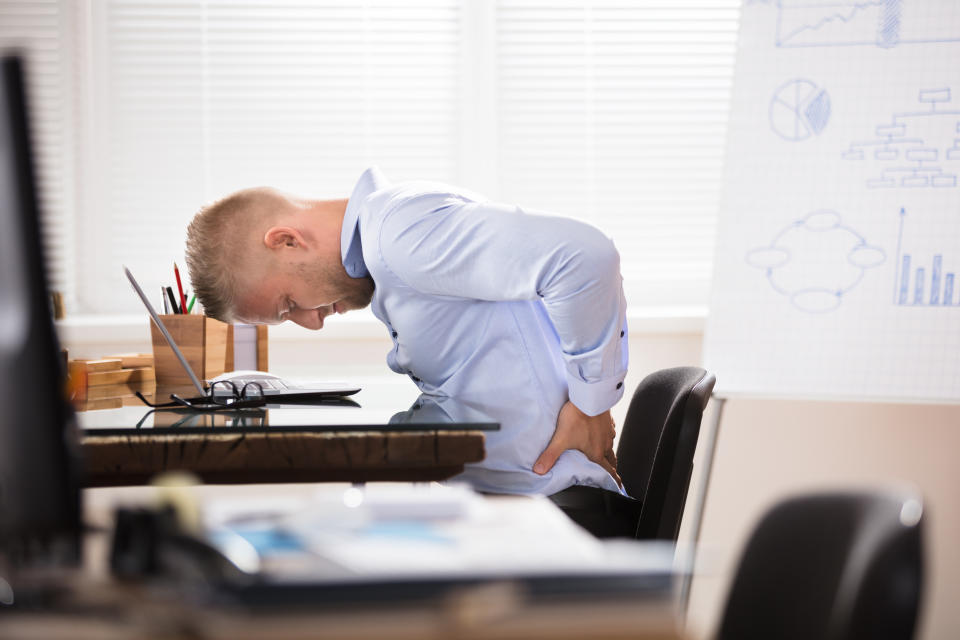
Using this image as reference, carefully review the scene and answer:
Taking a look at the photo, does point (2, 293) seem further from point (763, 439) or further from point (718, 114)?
point (718, 114)

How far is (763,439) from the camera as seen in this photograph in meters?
2.46

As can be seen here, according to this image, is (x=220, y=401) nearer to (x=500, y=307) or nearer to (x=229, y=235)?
(x=229, y=235)

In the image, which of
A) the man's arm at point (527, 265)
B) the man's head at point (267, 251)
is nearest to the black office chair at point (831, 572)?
the man's arm at point (527, 265)

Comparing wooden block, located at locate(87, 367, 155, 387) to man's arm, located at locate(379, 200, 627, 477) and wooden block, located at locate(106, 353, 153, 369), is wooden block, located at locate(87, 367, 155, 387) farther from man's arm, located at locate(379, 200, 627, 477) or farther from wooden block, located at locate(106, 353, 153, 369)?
man's arm, located at locate(379, 200, 627, 477)

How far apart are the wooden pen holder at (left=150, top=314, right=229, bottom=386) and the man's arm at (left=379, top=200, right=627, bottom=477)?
0.66 m

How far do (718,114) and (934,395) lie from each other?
3.54 ft

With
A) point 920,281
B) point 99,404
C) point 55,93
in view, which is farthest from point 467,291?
point 55,93

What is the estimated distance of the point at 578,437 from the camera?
1.37 metres

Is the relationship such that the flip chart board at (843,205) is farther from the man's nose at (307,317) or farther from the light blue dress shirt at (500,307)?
the man's nose at (307,317)

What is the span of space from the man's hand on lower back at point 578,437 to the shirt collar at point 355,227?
41cm

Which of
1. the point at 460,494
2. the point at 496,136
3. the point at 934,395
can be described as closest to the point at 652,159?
the point at 496,136

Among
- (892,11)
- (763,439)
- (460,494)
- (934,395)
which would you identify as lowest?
(763,439)

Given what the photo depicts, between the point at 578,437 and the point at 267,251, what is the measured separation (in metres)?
0.58

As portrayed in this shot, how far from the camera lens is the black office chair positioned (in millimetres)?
547
